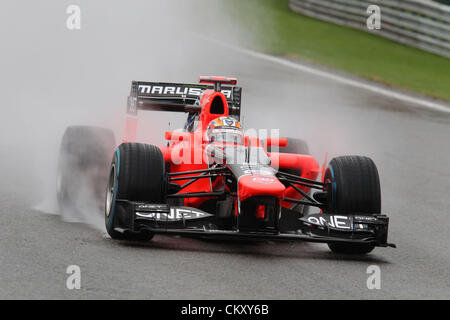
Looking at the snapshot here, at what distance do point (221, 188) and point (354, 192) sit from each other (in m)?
1.23

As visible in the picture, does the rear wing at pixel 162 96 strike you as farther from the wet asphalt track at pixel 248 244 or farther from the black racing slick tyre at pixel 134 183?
the black racing slick tyre at pixel 134 183

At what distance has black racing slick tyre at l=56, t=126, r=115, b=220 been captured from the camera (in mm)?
9219

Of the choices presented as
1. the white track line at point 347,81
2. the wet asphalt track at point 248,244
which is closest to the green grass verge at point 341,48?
the white track line at point 347,81

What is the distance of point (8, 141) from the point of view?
1309cm

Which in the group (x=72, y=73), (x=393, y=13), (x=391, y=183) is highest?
(x=393, y=13)

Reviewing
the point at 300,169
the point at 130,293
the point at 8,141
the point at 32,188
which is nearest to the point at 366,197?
the point at 300,169

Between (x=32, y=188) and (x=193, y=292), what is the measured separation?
14.6 feet

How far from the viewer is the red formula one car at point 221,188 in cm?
764

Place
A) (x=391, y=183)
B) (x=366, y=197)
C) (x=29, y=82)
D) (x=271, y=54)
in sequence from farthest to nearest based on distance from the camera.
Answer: (x=271, y=54) < (x=29, y=82) < (x=391, y=183) < (x=366, y=197)

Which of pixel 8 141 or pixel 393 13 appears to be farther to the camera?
pixel 393 13
